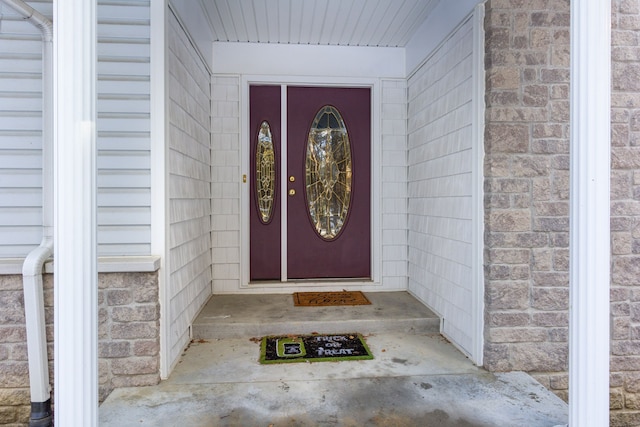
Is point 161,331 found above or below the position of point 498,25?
below

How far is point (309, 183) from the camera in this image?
3863 mm

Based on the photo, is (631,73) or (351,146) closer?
(631,73)

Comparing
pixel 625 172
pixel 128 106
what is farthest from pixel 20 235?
pixel 625 172

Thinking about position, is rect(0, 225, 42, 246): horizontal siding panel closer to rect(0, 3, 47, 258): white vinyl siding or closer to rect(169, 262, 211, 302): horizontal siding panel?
rect(0, 3, 47, 258): white vinyl siding

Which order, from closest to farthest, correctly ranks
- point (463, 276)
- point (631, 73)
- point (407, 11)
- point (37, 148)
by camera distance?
point (37, 148)
point (631, 73)
point (463, 276)
point (407, 11)

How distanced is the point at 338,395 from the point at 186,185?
174 centimetres

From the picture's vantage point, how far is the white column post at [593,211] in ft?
4.39

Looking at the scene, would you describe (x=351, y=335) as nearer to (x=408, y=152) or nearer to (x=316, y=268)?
(x=316, y=268)

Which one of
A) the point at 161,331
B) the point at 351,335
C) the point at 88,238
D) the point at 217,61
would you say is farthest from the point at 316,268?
the point at 88,238

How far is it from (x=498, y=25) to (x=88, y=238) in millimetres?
2449

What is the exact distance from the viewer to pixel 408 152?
3.79 metres

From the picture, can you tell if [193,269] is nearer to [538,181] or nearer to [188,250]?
[188,250]

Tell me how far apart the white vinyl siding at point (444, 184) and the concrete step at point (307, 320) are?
232mm

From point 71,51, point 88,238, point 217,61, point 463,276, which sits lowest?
point 463,276
